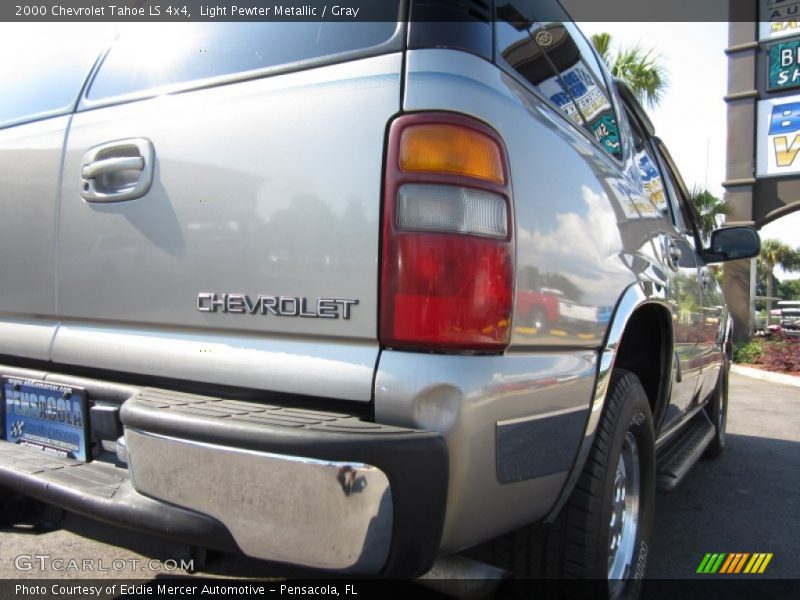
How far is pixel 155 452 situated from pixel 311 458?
1.28 feet

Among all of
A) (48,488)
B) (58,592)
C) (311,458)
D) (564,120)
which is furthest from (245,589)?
(564,120)

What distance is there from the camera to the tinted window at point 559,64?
5.69ft

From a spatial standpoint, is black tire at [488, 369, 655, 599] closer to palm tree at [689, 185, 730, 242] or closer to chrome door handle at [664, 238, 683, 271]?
chrome door handle at [664, 238, 683, 271]

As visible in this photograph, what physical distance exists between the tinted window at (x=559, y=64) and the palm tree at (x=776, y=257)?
A: 48.2m

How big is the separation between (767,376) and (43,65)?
1162 centimetres

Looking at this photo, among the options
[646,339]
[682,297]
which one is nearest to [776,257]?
[682,297]

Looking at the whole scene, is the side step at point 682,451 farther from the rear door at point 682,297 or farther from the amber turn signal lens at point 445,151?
the amber turn signal lens at point 445,151

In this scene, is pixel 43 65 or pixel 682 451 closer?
pixel 43 65

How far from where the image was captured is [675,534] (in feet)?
9.94

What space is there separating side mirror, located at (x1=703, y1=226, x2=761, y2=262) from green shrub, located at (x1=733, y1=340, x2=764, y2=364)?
11238 mm

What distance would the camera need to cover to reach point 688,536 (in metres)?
3.01

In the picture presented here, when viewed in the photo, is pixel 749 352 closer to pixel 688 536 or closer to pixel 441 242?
pixel 688 536

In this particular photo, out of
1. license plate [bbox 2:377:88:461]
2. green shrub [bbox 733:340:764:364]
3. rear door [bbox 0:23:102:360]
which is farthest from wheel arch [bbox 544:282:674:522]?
green shrub [bbox 733:340:764:364]

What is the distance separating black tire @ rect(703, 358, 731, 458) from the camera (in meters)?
4.31
